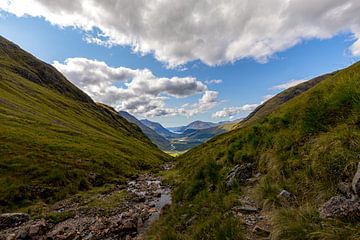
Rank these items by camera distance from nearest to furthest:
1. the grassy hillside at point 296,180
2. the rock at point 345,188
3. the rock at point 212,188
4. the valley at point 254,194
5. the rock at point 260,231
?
the grassy hillside at point 296,180, the rock at point 345,188, the valley at point 254,194, the rock at point 260,231, the rock at point 212,188

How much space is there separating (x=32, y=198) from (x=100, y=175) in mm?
13564

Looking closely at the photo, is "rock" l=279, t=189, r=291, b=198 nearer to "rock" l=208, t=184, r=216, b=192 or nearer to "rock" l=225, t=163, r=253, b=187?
"rock" l=225, t=163, r=253, b=187

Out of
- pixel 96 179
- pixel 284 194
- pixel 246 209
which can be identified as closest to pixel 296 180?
pixel 284 194

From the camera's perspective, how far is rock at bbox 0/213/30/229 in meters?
20.1

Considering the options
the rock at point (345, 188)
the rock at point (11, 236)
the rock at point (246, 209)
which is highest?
the rock at point (345, 188)

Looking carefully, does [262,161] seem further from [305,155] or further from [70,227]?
[70,227]

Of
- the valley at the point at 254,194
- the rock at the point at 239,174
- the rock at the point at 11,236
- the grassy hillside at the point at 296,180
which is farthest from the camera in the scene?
the rock at the point at 11,236

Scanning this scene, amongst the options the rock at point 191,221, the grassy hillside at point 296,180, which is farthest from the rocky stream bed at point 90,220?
the grassy hillside at point 296,180

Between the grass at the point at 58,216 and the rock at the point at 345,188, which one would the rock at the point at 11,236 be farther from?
the rock at the point at 345,188

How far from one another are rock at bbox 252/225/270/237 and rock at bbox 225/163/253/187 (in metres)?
5.11

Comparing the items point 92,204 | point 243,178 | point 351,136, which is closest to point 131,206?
point 92,204

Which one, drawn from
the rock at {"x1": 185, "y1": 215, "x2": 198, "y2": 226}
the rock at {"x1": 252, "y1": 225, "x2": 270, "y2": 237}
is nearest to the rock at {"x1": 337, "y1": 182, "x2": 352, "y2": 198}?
the rock at {"x1": 252, "y1": 225, "x2": 270, "y2": 237}

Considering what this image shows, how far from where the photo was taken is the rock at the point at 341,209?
18.3ft

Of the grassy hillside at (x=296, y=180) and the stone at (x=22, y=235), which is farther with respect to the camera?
the stone at (x=22, y=235)
